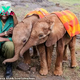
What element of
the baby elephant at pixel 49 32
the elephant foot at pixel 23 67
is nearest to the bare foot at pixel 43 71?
the elephant foot at pixel 23 67

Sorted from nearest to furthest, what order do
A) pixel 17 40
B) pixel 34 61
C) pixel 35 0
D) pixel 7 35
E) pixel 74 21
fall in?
1. pixel 17 40
2. pixel 7 35
3. pixel 74 21
4. pixel 34 61
5. pixel 35 0

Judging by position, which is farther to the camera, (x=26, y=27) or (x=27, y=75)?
(x=27, y=75)

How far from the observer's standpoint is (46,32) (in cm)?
320

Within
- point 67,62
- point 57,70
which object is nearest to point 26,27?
point 57,70

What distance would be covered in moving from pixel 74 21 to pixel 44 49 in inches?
39.5

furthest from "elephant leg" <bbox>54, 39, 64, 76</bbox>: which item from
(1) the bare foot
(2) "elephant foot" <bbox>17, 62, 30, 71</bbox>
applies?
(2) "elephant foot" <bbox>17, 62, 30, 71</bbox>

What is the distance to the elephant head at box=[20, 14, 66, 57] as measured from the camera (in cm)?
318

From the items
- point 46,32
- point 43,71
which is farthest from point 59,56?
point 46,32

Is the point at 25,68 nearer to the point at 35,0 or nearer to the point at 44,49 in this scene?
the point at 44,49

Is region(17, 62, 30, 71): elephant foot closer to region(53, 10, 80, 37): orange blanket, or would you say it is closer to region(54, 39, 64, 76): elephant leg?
region(54, 39, 64, 76): elephant leg

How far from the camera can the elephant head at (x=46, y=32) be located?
3.18 meters

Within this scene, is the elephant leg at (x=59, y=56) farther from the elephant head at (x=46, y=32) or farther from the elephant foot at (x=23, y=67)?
the elephant foot at (x=23, y=67)

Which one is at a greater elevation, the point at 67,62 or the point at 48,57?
the point at 48,57

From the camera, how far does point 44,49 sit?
3.69 meters
